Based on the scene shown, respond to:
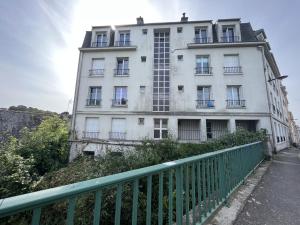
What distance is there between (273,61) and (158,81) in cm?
1492

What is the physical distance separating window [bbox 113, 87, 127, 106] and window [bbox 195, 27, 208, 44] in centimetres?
939

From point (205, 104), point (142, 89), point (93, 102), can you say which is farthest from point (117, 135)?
point (205, 104)

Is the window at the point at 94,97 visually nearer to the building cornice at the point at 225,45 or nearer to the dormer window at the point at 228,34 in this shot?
the building cornice at the point at 225,45

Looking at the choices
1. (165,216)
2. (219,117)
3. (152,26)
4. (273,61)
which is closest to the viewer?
(165,216)

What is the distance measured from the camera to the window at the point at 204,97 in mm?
17328

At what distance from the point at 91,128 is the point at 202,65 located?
1308cm

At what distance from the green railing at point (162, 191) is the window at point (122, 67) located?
15.6 m

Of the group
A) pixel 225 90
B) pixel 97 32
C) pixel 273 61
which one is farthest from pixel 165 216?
pixel 273 61

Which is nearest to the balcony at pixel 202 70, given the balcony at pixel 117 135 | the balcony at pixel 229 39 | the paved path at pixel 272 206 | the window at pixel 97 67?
the balcony at pixel 229 39

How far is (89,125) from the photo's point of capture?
1830 centimetres

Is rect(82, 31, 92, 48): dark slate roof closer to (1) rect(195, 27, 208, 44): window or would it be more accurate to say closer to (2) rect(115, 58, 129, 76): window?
(2) rect(115, 58, 129, 76): window

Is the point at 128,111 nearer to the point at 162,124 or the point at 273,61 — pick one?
the point at 162,124

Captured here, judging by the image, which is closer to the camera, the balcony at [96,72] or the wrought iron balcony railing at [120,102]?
the wrought iron balcony railing at [120,102]

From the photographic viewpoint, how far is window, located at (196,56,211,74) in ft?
59.4
